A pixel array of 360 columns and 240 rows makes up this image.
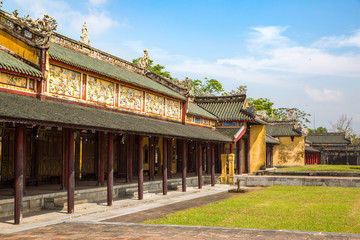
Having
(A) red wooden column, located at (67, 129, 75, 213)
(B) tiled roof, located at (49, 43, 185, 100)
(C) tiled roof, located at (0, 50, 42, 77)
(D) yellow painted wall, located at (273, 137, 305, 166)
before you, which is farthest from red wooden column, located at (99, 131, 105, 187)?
(D) yellow painted wall, located at (273, 137, 305, 166)

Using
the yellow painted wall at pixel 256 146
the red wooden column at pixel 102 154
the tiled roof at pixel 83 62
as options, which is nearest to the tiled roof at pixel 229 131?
the yellow painted wall at pixel 256 146

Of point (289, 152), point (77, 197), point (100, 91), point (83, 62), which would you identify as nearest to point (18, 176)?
point (77, 197)

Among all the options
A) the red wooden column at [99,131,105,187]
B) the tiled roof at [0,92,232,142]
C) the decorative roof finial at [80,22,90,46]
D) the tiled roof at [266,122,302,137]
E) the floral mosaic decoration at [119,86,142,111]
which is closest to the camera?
the tiled roof at [0,92,232,142]

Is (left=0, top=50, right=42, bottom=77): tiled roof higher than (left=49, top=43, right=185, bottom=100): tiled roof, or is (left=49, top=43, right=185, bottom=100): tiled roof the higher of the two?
(left=49, top=43, right=185, bottom=100): tiled roof

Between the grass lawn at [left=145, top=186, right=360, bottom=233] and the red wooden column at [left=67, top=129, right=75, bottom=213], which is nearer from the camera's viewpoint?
the grass lawn at [left=145, top=186, right=360, bottom=233]

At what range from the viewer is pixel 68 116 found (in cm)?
1547

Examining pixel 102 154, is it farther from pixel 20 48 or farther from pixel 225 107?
pixel 225 107

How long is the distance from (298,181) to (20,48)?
23254 millimetres

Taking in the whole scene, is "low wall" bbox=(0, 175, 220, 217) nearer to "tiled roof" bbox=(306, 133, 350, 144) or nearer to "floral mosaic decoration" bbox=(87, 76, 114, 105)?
"floral mosaic decoration" bbox=(87, 76, 114, 105)

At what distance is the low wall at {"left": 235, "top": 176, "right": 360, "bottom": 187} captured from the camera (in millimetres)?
29672

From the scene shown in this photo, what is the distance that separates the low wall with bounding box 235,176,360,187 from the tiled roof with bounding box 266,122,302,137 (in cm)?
2795

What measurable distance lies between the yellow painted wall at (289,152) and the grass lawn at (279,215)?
38622mm

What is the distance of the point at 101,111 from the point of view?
64.5 ft

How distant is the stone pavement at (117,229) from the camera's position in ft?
34.7
